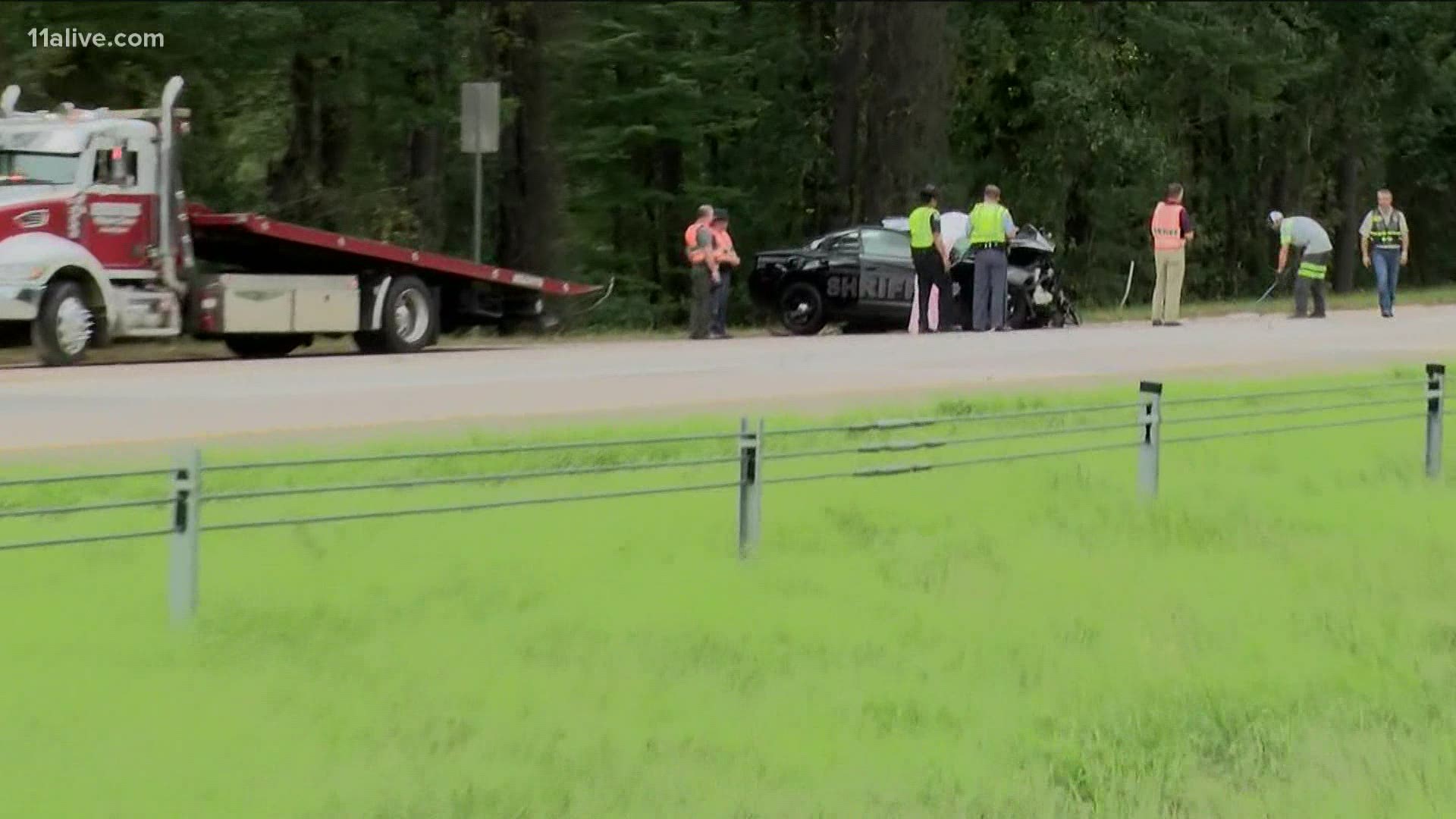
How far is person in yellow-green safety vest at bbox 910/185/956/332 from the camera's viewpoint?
2894 centimetres

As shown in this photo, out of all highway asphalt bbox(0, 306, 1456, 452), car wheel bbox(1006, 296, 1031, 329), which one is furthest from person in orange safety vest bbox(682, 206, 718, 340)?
car wheel bbox(1006, 296, 1031, 329)

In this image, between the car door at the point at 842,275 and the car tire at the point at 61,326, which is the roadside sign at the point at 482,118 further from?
the car door at the point at 842,275

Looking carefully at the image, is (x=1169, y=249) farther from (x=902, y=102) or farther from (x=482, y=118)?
(x=482, y=118)

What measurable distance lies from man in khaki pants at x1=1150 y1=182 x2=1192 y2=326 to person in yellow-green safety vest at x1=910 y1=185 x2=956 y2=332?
2.85 metres

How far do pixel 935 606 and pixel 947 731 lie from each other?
2.30m

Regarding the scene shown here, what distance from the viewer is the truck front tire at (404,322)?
26.0 metres

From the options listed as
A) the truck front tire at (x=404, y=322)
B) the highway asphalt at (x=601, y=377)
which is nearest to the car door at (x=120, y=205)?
the highway asphalt at (x=601, y=377)

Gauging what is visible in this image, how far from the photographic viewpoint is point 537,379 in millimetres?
20641

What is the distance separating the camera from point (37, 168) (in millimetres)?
23156

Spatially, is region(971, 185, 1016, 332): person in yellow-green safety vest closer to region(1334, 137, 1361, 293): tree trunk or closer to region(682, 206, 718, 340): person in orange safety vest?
region(682, 206, 718, 340): person in orange safety vest

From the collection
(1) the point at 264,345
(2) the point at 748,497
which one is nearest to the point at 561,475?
(2) the point at 748,497

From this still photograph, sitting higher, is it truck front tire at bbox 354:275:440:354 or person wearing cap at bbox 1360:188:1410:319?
person wearing cap at bbox 1360:188:1410:319

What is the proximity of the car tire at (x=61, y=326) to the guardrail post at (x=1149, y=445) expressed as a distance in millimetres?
11699

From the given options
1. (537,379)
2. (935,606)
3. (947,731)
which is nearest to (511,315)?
(537,379)
